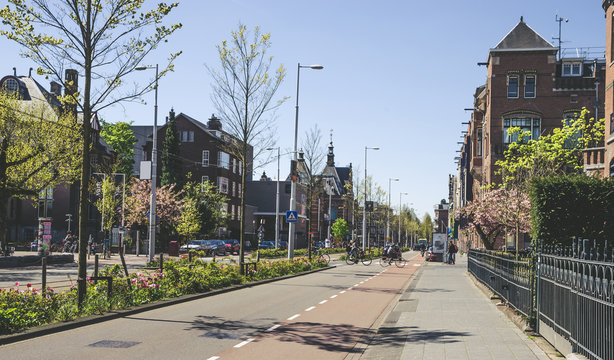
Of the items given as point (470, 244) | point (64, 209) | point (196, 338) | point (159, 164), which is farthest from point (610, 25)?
point (159, 164)

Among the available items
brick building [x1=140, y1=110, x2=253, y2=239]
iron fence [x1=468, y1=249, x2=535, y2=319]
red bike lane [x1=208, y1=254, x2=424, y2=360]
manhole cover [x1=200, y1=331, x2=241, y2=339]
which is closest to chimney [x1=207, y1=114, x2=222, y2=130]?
brick building [x1=140, y1=110, x2=253, y2=239]

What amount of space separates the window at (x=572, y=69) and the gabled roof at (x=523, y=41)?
2.95 m

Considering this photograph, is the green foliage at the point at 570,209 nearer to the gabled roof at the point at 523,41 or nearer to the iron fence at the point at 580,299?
the iron fence at the point at 580,299

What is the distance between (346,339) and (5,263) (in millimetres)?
24974

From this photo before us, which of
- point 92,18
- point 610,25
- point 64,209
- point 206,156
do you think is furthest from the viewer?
point 206,156

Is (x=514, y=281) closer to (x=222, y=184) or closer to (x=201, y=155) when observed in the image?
(x=222, y=184)

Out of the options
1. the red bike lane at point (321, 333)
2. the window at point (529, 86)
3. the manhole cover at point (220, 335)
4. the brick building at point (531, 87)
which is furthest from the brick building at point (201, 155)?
the manhole cover at point (220, 335)

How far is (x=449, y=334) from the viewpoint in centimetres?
1047

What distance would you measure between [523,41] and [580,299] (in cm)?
4480

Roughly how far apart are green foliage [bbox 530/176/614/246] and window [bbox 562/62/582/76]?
127ft

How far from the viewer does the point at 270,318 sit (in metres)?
13.1

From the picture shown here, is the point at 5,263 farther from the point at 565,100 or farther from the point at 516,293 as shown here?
the point at 565,100

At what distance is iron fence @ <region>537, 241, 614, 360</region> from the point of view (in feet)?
19.8

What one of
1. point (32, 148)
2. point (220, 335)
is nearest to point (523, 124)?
point (32, 148)
